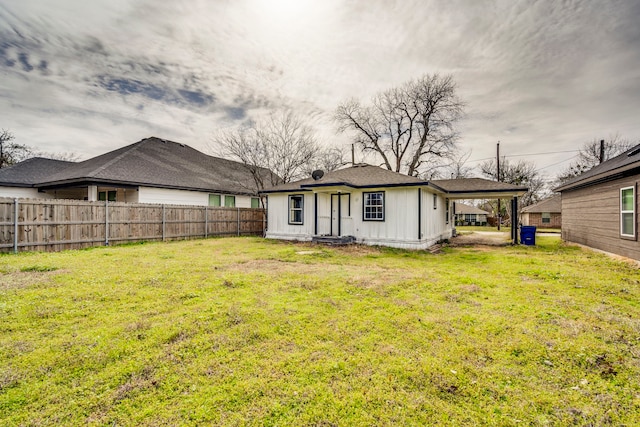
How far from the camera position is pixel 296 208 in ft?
48.6

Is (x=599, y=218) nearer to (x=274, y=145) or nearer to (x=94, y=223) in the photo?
(x=274, y=145)

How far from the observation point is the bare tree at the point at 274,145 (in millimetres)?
18691

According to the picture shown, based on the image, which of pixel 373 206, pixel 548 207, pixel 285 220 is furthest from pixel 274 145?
pixel 548 207

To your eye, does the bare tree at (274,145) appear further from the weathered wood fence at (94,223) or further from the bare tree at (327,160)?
the weathered wood fence at (94,223)

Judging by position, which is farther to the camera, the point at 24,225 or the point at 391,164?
the point at 391,164

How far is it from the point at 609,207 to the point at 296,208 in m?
12.5

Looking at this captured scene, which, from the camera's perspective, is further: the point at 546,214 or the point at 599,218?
the point at 546,214

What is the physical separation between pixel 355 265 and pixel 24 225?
10898 mm

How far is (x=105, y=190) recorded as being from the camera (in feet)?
53.4

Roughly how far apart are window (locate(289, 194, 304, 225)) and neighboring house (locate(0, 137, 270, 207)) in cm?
659

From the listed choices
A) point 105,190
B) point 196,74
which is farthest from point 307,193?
point 105,190

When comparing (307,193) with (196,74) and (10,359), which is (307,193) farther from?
(10,359)

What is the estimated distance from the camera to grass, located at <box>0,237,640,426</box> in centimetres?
222

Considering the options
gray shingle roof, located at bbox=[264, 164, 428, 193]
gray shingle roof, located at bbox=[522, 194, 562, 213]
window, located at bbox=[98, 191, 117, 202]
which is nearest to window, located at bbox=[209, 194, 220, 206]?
window, located at bbox=[98, 191, 117, 202]
